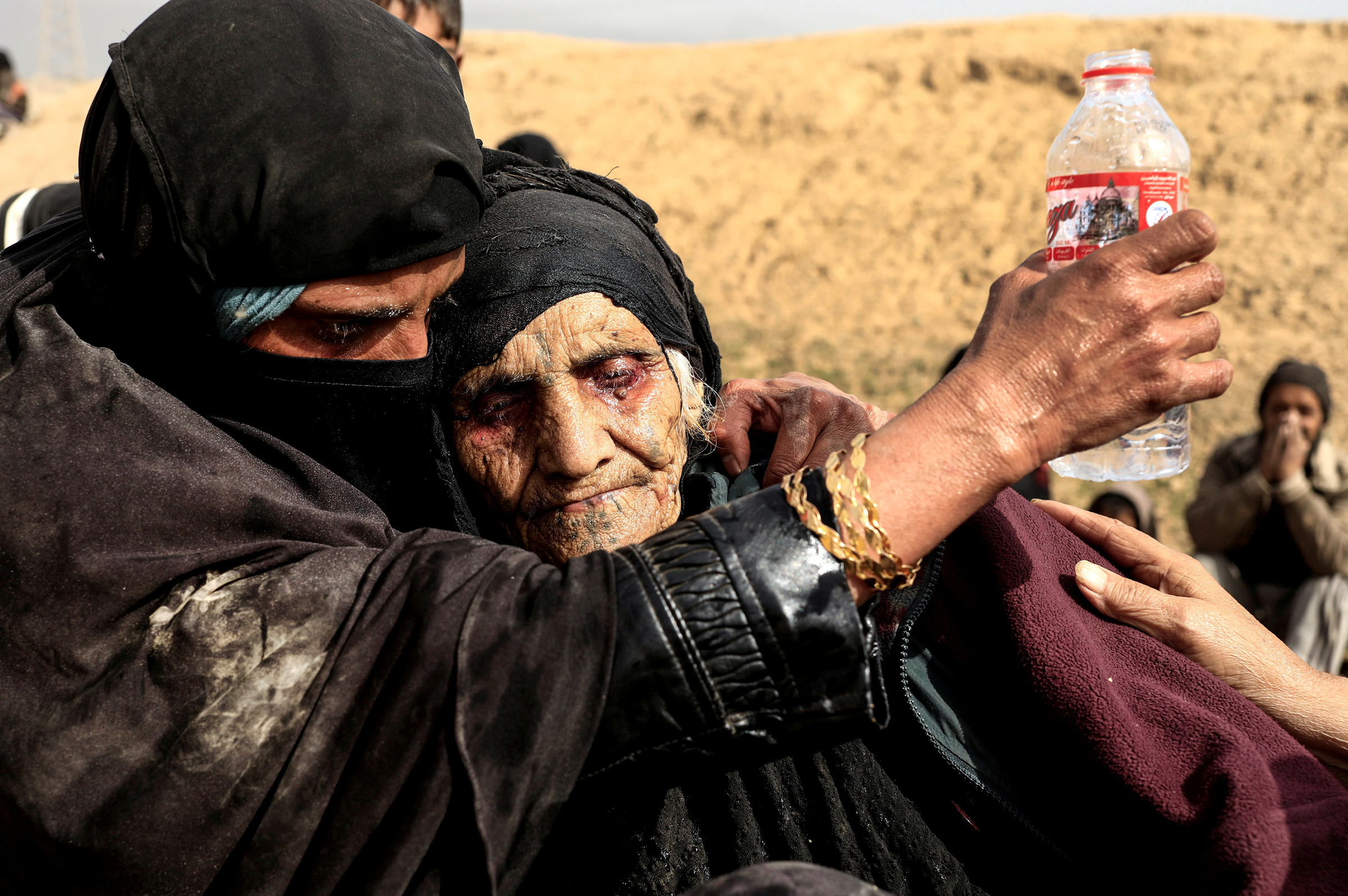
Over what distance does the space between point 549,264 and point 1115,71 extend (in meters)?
1.31

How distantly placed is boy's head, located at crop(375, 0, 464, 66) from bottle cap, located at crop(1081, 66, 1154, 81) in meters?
2.56

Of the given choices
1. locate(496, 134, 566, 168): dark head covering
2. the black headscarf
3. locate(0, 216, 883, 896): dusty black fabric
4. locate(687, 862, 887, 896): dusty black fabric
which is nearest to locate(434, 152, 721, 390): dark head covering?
the black headscarf

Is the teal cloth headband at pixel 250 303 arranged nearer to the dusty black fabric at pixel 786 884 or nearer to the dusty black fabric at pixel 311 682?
the dusty black fabric at pixel 311 682

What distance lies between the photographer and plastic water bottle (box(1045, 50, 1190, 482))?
204 cm

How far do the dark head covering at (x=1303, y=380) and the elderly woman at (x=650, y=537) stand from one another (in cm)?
528

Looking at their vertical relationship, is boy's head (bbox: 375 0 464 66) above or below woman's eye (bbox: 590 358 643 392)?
above

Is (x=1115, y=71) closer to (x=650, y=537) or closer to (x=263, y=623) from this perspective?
(x=650, y=537)

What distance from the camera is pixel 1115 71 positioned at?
227cm

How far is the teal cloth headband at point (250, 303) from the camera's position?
167 centimetres

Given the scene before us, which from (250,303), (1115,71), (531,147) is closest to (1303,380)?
(531,147)

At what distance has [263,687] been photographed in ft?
4.50

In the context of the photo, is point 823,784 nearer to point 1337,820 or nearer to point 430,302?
point 1337,820

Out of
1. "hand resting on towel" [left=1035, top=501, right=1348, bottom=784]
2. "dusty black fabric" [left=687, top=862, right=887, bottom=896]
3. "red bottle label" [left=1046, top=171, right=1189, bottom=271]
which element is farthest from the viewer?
"red bottle label" [left=1046, top=171, right=1189, bottom=271]

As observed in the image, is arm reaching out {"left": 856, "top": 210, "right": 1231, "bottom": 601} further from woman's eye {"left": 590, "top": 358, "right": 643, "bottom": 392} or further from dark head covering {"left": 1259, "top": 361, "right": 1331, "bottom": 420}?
dark head covering {"left": 1259, "top": 361, "right": 1331, "bottom": 420}
